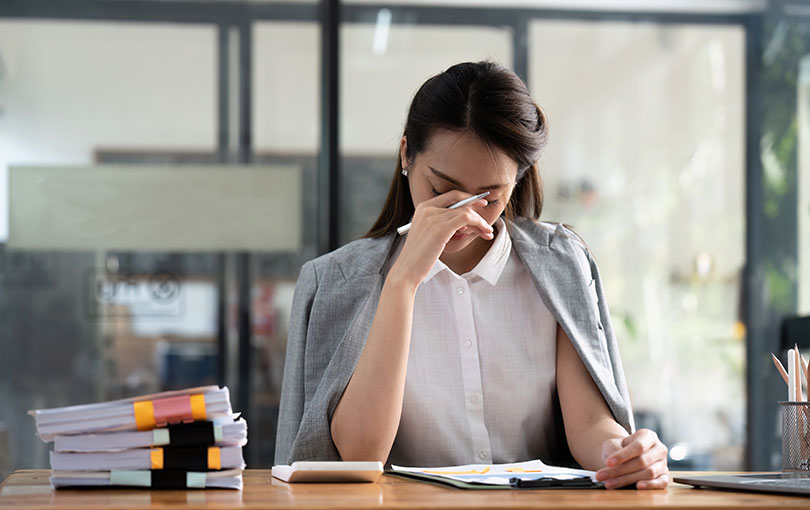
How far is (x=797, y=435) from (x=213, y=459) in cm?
90

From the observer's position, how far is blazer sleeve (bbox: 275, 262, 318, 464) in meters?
1.75

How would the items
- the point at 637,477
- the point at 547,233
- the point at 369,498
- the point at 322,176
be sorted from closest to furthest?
the point at 369,498 < the point at 637,477 < the point at 547,233 < the point at 322,176

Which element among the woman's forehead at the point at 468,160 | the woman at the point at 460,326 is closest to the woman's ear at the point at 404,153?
the woman at the point at 460,326

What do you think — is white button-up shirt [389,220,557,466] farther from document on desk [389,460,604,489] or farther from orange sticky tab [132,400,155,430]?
orange sticky tab [132,400,155,430]

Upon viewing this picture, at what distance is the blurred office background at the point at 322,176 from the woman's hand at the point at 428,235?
5.88 feet

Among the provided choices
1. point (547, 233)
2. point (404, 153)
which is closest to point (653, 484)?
point (547, 233)

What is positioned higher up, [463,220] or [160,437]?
[463,220]

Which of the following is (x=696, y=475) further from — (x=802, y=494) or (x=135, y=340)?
(x=135, y=340)

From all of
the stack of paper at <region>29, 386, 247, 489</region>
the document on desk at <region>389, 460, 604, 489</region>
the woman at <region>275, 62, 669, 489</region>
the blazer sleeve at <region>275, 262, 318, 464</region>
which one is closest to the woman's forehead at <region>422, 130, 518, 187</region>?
the woman at <region>275, 62, 669, 489</region>

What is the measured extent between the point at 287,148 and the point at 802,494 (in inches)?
95.3

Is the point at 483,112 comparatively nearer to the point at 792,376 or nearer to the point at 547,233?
the point at 547,233

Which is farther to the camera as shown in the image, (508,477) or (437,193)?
(437,193)

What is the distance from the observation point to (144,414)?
1.18m

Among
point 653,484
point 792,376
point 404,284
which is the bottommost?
point 653,484
